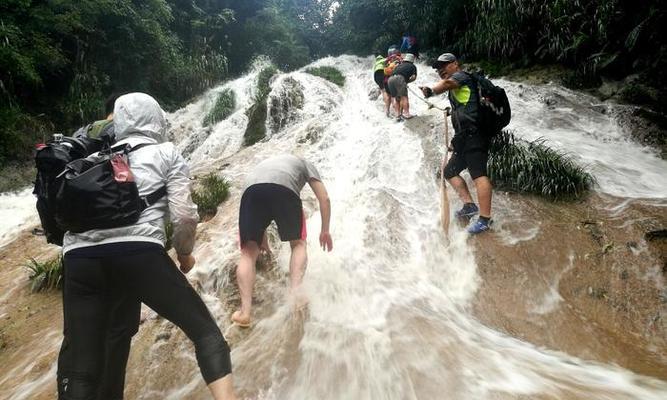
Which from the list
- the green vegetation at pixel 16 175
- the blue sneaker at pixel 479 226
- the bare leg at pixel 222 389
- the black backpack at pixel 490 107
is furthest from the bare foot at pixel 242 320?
the green vegetation at pixel 16 175

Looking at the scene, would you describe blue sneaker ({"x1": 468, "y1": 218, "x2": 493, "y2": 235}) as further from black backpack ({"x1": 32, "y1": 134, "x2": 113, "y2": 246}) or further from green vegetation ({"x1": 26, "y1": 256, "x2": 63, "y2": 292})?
green vegetation ({"x1": 26, "y1": 256, "x2": 63, "y2": 292})

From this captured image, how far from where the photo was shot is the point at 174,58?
14.6m

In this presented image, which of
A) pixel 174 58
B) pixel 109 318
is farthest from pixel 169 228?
pixel 174 58

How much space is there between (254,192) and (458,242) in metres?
2.67

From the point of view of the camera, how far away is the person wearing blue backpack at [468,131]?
4.22m

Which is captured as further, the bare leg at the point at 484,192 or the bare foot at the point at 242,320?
the bare leg at the point at 484,192

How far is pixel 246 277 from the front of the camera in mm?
3102

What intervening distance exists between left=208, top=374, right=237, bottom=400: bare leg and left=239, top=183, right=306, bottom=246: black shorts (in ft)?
4.18

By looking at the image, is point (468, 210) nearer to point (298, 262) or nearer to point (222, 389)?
point (298, 262)

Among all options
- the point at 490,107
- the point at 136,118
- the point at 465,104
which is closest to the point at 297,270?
the point at 136,118

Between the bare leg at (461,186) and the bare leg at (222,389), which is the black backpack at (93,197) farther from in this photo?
the bare leg at (461,186)

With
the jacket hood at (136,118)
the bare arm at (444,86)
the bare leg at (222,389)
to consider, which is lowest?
the bare leg at (222,389)

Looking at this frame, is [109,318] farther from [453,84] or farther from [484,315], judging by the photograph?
[453,84]

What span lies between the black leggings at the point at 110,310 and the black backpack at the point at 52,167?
0.92 ft
